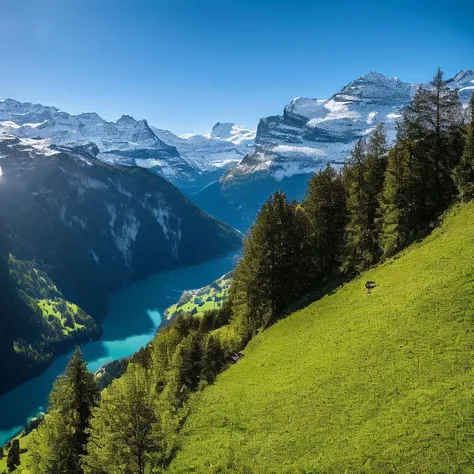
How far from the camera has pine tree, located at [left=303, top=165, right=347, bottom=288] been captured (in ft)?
213

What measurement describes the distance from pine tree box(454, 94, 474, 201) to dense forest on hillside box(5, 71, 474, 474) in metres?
0.12

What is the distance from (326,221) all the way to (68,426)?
4315 centimetres

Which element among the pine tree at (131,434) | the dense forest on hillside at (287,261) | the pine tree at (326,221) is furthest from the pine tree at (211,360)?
the pine tree at (326,221)

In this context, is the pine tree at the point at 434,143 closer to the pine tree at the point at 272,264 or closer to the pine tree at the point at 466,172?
the pine tree at the point at 466,172

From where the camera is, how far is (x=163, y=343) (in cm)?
7938

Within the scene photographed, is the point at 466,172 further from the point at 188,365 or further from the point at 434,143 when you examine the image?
the point at 188,365

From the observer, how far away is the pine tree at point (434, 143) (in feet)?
185

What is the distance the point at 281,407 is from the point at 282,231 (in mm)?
32996

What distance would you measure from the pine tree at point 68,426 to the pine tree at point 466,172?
50914 mm

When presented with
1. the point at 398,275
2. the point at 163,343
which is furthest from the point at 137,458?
the point at 163,343

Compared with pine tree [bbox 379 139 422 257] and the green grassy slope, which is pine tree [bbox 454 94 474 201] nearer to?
pine tree [bbox 379 139 422 257]

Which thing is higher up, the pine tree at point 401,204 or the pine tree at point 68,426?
the pine tree at point 401,204

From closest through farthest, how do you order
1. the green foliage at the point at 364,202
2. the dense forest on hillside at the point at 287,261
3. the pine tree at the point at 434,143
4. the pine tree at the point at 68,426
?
the dense forest on hillside at the point at 287,261
the pine tree at the point at 68,426
the pine tree at the point at 434,143
the green foliage at the point at 364,202

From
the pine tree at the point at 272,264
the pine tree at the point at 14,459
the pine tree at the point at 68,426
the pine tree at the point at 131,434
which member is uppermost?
the pine tree at the point at 272,264
